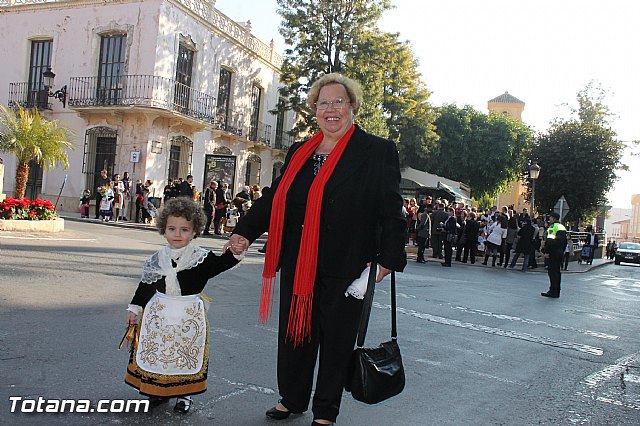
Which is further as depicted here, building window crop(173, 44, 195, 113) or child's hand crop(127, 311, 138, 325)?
building window crop(173, 44, 195, 113)

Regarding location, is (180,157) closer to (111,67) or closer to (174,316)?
(111,67)

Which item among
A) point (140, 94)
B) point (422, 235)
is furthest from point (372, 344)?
point (140, 94)

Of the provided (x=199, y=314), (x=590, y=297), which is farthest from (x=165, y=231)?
(x=590, y=297)

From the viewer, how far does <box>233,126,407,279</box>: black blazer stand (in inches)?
123

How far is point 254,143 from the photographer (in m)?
30.2

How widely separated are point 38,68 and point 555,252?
945 inches

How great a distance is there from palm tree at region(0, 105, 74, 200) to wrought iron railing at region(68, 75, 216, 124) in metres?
9.59

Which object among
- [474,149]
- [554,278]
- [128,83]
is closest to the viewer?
[554,278]

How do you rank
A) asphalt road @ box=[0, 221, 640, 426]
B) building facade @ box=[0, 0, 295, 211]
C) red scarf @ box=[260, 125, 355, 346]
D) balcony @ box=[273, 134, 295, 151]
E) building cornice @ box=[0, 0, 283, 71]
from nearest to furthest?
red scarf @ box=[260, 125, 355, 346], asphalt road @ box=[0, 221, 640, 426], building facade @ box=[0, 0, 295, 211], building cornice @ box=[0, 0, 283, 71], balcony @ box=[273, 134, 295, 151]

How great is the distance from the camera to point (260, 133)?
3119 cm

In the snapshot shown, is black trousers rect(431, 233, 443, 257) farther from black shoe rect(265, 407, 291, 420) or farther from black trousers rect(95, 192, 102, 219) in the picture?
black shoe rect(265, 407, 291, 420)

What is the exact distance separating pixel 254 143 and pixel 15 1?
12.8 meters

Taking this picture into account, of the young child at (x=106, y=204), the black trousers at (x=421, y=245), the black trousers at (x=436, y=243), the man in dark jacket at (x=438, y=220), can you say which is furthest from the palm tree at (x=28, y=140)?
the black trousers at (x=436, y=243)

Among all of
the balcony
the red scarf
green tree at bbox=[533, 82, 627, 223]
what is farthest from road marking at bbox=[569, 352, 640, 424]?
green tree at bbox=[533, 82, 627, 223]
